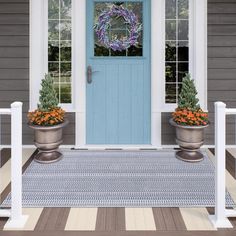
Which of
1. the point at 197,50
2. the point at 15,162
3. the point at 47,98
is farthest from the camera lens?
the point at 197,50

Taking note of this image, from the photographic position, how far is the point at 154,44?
6781 millimetres

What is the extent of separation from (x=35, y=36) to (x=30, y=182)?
8.04 feet

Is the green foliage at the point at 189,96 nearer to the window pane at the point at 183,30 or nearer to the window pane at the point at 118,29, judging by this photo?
the window pane at the point at 183,30

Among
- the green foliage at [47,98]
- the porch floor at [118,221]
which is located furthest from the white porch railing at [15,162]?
the green foliage at [47,98]

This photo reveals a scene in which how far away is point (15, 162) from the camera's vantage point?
12.7ft

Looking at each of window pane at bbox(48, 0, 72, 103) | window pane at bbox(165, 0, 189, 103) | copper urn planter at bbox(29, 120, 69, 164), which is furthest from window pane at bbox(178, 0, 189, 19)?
copper urn planter at bbox(29, 120, 69, 164)

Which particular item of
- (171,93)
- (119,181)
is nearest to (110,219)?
(119,181)

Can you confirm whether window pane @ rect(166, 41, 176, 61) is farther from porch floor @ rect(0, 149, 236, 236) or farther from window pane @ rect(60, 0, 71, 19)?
porch floor @ rect(0, 149, 236, 236)

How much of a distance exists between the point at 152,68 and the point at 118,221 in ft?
10.6

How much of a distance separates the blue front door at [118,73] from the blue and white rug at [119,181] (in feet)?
1.59

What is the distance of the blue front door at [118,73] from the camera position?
684 cm

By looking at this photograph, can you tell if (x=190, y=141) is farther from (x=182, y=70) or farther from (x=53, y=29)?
(x=53, y=29)

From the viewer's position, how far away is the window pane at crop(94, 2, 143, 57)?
22.4 feet

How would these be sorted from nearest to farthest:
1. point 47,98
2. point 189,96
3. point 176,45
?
point 47,98 < point 189,96 < point 176,45
